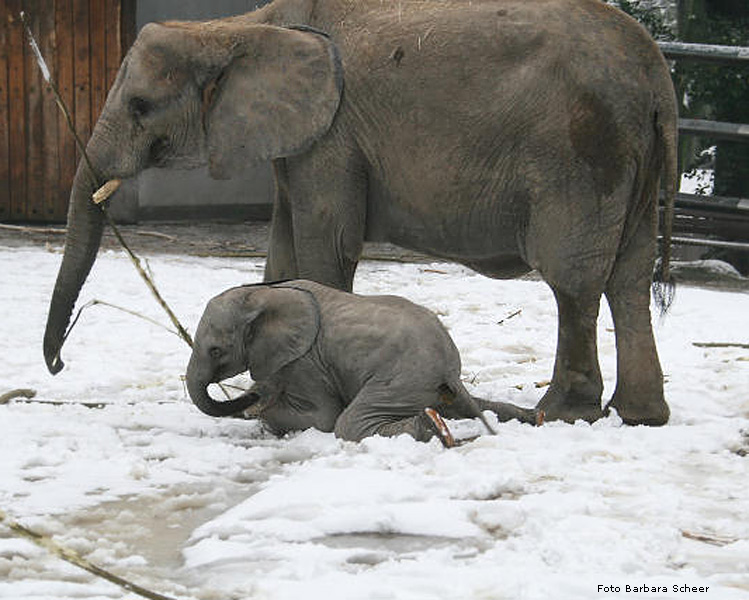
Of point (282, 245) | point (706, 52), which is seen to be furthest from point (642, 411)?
point (706, 52)

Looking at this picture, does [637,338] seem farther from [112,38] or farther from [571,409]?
[112,38]

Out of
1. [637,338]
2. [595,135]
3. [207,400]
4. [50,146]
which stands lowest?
[50,146]

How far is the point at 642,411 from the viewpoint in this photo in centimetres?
604

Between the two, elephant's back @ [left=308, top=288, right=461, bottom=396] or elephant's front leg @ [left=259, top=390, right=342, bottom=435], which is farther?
elephant's front leg @ [left=259, top=390, right=342, bottom=435]

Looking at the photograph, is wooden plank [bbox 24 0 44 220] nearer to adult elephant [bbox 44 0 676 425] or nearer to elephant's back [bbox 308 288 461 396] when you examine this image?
adult elephant [bbox 44 0 676 425]

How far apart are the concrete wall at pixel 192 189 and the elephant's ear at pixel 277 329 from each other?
8717mm

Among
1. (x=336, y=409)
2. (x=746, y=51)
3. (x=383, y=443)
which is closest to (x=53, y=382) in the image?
(x=336, y=409)

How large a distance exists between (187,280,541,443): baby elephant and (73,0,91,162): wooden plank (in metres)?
9.13

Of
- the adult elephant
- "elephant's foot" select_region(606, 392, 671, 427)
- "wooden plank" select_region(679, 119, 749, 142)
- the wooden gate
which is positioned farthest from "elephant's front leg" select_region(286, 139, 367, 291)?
the wooden gate

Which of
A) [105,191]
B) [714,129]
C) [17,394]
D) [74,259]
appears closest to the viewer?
[105,191]

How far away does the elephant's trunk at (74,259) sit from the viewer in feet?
19.5

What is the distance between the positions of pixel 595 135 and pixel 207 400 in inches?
77.1

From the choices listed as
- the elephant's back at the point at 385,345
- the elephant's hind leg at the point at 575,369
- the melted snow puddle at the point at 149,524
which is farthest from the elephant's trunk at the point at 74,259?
the elephant's hind leg at the point at 575,369

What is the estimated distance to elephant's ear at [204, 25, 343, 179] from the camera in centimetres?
595
